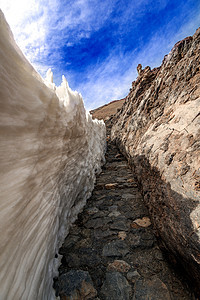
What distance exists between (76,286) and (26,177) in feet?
5.19

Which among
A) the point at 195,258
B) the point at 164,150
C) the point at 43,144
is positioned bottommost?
the point at 195,258

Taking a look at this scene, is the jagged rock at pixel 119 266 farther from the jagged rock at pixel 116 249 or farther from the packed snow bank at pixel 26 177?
the packed snow bank at pixel 26 177

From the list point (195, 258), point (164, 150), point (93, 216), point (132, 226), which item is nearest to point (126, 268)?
point (132, 226)

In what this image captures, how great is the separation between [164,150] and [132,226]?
1.65 meters

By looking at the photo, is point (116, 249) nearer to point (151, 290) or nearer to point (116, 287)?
point (116, 287)

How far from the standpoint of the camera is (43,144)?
5.57ft

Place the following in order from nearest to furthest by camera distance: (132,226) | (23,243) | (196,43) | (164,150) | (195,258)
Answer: (23,243), (195,258), (164,150), (132,226), (196,43)

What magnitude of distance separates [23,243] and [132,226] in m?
2.07

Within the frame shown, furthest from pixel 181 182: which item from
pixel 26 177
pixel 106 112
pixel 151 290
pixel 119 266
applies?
pixel 106 112

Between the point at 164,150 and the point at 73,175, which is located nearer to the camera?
the point at 164,150

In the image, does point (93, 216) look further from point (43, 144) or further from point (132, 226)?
point (43, 144)

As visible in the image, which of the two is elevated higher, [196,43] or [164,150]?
[196,43]

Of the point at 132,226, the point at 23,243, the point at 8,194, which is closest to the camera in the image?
the point at 8,194

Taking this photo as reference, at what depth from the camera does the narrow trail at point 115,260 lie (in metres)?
1.60
